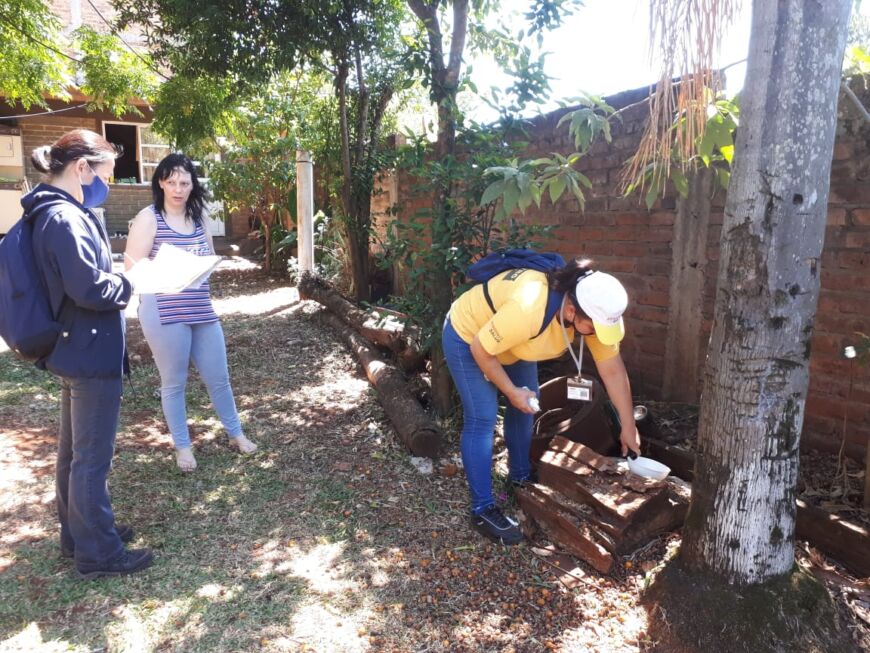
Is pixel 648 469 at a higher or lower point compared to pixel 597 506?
higher

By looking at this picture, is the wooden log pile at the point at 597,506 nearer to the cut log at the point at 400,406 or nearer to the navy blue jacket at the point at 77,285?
the cut log at the point at 400,406

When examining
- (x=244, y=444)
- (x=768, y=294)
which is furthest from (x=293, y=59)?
(x=768, y=294)

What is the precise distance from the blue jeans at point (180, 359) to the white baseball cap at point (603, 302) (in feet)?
7.14

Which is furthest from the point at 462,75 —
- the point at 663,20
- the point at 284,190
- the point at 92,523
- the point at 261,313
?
the point at 284,190

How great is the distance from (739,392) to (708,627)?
846 millimetres

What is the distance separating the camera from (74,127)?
43.8ft

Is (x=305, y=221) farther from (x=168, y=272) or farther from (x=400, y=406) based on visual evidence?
(x=168, y=272)

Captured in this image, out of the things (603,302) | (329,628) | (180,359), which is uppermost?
(603,302)

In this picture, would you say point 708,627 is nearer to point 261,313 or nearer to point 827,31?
point 827,31

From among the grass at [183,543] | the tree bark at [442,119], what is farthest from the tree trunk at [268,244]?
the tree bark at [442,119]

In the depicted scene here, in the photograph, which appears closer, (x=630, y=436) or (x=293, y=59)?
(x=630, y=436)

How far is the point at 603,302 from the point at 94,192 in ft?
7.04

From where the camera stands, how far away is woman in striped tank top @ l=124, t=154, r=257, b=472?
344 centimetres

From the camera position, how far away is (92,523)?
102 inches
